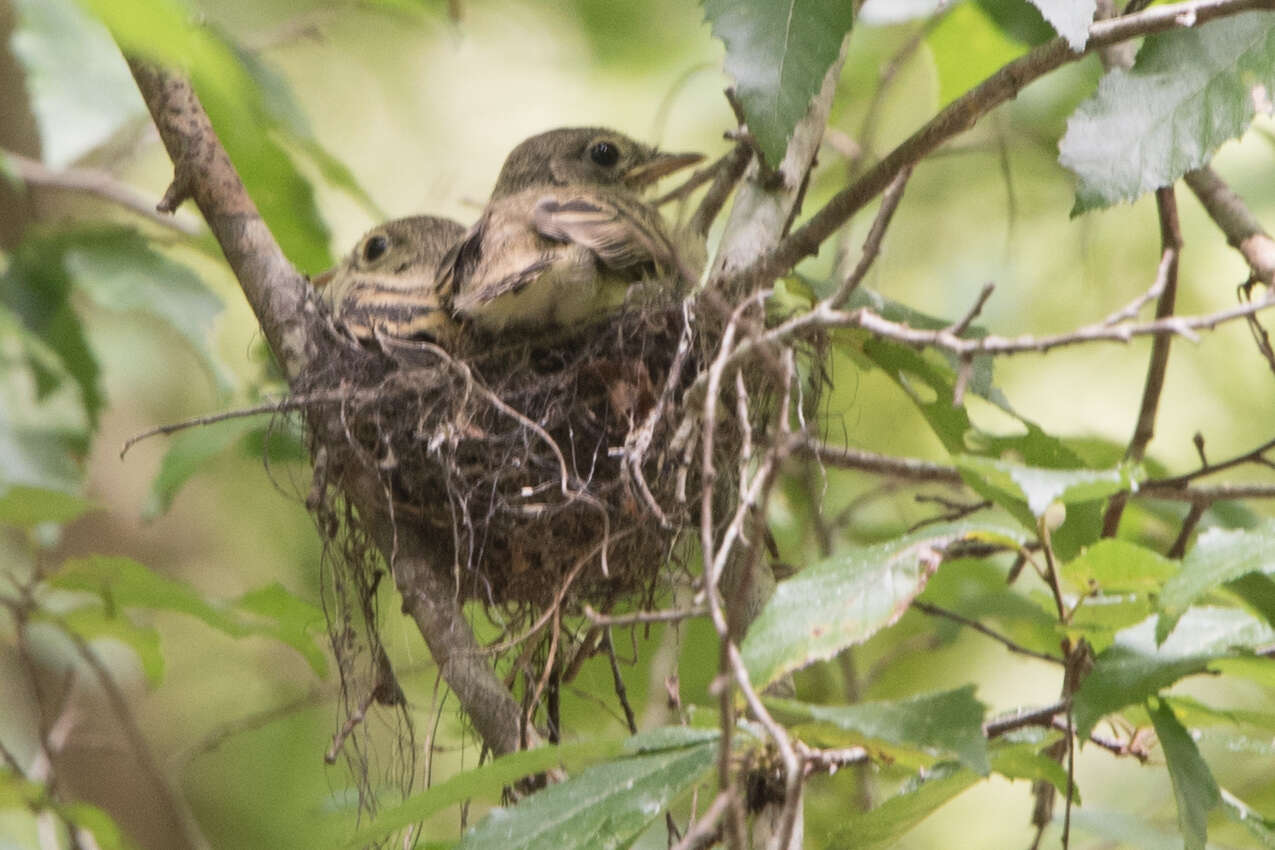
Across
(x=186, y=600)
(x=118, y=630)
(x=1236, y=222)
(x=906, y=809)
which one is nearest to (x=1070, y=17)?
(x=1236, y=222)

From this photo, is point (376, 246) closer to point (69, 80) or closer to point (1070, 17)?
point (69, 80)

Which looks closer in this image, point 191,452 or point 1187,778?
point 1187,778

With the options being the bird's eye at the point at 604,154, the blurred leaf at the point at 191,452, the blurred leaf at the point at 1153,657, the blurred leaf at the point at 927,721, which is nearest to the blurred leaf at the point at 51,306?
the blurred leaf at the point at 191,452

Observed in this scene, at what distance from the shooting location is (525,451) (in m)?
2.32

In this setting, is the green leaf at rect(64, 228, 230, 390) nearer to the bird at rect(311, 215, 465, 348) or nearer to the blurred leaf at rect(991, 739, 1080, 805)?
the bird at rect(311, 215, 465, 348)

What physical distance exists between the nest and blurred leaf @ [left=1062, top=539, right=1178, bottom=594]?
71 centimetres

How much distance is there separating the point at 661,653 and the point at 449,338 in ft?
3.18

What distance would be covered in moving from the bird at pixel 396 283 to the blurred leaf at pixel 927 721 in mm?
1383

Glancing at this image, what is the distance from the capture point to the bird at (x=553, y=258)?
7.97 feet

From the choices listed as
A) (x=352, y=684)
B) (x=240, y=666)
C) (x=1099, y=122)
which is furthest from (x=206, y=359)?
(x=240, y=666)

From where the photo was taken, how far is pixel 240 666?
18.9ft

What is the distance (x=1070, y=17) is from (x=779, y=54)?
15.5 inches

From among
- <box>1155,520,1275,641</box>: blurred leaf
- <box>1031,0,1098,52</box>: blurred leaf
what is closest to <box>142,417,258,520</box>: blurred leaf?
<box>1031,0,1098,52</box>: blurred leaf

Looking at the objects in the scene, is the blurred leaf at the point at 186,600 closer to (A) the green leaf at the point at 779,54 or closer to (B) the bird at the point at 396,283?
(B) the bird at the point at 396,283
